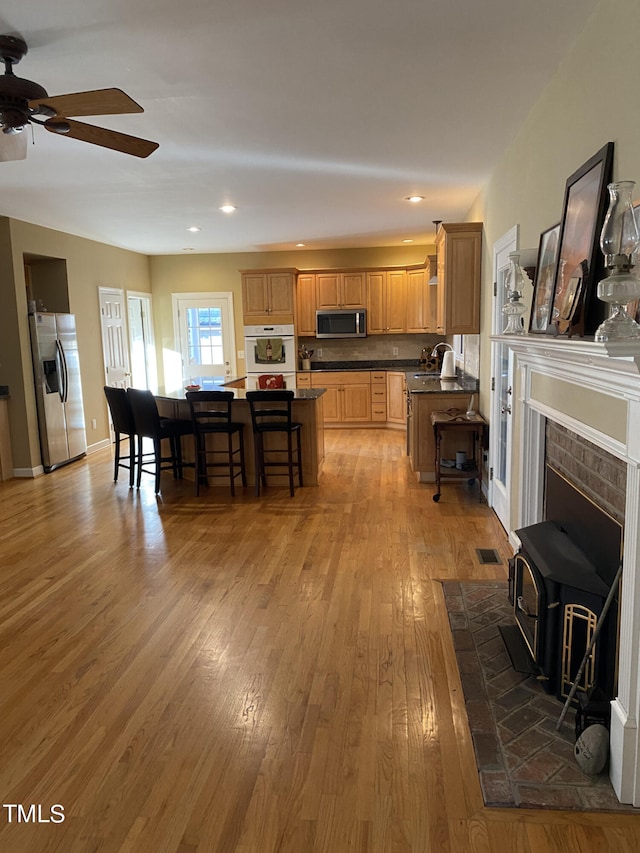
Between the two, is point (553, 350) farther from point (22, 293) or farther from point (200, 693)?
point (22, 293)

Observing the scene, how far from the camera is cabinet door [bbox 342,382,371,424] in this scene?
899 centimetres

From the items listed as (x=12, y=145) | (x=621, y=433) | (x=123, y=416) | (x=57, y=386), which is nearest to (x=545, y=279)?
(x=621, y=433)

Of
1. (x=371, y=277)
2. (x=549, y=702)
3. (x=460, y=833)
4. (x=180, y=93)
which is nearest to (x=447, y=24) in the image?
(x=180, y=93)

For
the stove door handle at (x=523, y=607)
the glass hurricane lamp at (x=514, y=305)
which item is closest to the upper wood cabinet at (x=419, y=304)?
the glass hurricane lamp at (x=514, y=305)

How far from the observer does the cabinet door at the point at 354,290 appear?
29.6 ft

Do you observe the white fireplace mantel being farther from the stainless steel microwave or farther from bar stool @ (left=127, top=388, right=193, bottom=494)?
the stainless steel microwave

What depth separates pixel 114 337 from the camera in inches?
327

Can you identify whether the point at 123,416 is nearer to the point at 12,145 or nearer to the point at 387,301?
the point at 12,145

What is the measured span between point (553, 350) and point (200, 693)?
200 cm

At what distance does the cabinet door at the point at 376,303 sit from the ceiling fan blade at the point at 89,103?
22.2 ft

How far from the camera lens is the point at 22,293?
6.30 metres

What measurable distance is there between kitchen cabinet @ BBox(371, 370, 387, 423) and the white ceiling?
3401 millimetres

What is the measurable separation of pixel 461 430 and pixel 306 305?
436 centimetres

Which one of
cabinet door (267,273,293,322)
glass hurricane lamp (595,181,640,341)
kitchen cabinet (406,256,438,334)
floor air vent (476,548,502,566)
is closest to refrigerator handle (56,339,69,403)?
cabinet door (267,273,293,322)
